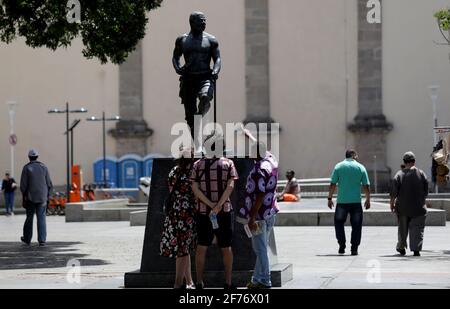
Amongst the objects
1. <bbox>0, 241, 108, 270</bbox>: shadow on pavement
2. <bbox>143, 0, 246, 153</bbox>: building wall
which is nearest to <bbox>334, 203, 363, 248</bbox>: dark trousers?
<bbox>0, 241, 108, 270</bbox>: shadow on pavement

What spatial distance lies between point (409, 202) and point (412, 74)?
91.8 ft

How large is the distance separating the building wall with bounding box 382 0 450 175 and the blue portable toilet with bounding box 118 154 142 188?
9922mm

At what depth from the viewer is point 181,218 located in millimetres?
12422

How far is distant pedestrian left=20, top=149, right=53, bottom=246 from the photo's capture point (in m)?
21.4

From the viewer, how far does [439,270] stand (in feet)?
49.1

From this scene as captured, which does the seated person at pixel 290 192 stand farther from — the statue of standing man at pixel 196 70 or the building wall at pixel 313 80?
the statue of standing man at pixel 196 70

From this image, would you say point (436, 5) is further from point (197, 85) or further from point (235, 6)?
point (197, 85)

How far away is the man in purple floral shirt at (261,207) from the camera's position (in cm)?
1252

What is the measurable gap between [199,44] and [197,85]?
52cm

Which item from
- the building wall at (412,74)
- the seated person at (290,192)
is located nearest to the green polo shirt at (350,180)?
the seated person at (290,192)

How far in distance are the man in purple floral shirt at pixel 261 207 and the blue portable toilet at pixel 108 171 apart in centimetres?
3382

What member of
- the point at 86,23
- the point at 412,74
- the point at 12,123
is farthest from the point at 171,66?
the point at 86,23
